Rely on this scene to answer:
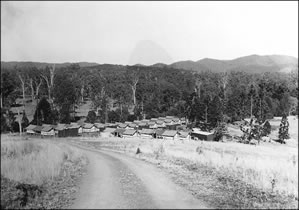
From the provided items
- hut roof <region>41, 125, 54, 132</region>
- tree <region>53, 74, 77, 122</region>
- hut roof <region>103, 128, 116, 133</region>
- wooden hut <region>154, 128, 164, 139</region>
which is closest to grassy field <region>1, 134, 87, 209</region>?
hut roof <region>41, 125, 54, 132</region>

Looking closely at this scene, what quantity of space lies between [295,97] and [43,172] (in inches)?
5559

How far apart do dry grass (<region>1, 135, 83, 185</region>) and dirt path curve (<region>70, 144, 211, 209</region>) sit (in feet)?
5.99

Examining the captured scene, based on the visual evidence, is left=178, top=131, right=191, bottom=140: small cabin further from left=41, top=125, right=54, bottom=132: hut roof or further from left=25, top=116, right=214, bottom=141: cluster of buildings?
left=41, top=125, right=54, bottom=132: hut roof

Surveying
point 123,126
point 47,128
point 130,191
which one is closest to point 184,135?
point 123,126

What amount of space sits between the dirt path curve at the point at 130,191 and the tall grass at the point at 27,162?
1810 mm

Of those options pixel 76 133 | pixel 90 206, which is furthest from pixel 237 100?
pixel 90 206

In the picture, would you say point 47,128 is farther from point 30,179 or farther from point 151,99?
point 30,179

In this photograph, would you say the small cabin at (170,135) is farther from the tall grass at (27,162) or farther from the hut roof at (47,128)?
the tall grass at (27,162)

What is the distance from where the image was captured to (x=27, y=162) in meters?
11.1

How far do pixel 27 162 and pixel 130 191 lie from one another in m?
4.40

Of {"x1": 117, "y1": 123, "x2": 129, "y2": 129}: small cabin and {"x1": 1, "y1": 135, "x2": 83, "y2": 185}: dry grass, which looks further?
{"x1": 117, "y1": 123, "x2": 129, "y2": 129}: small cabin

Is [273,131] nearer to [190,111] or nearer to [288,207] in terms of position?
[190,111]

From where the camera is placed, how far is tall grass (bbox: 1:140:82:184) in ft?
31.9

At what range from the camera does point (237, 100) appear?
10238 cm
